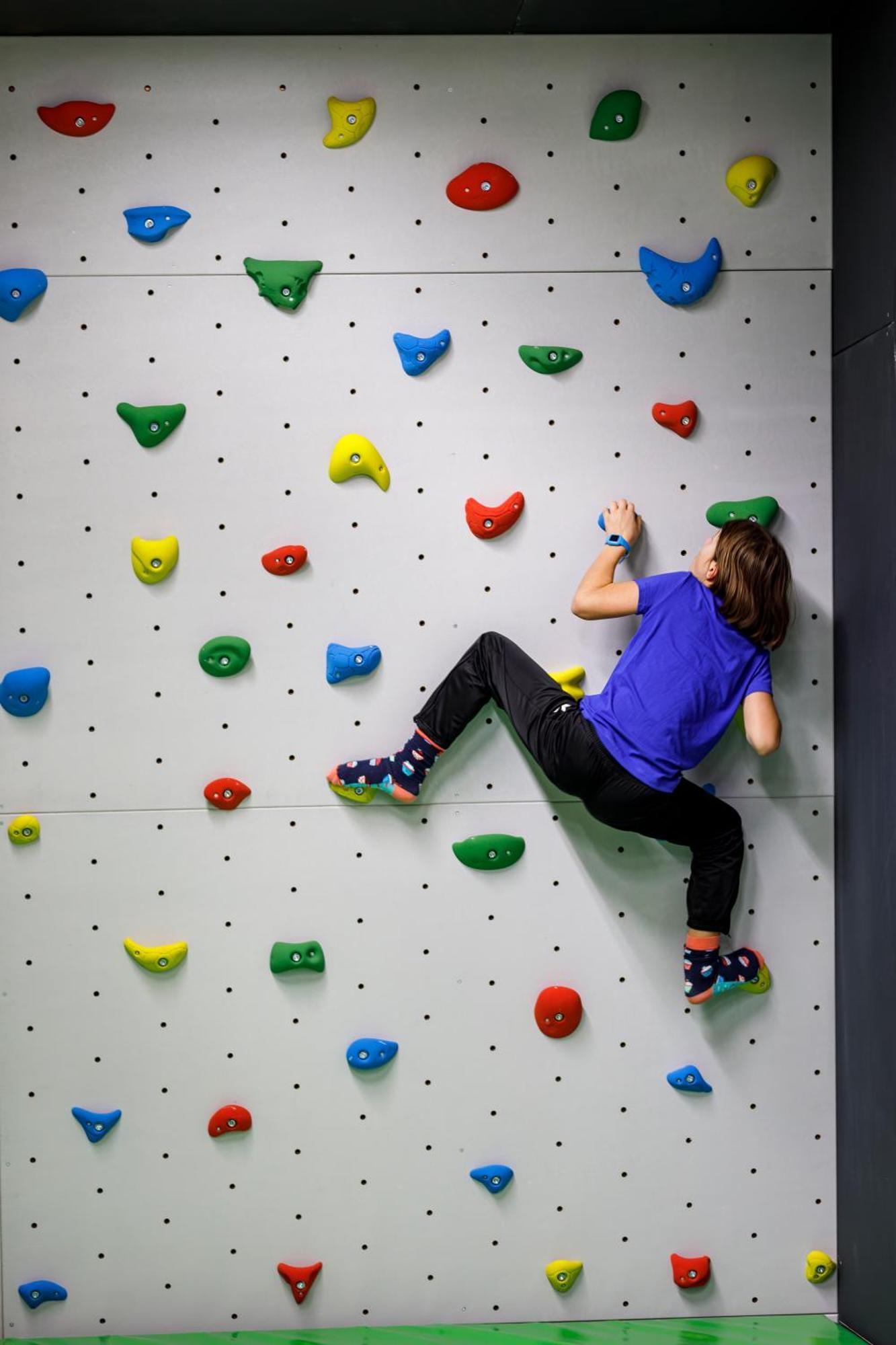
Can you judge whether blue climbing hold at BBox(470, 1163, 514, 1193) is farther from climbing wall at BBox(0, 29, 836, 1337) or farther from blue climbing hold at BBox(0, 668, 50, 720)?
blue climbing hold at BBox(0, 668, 50, 720)

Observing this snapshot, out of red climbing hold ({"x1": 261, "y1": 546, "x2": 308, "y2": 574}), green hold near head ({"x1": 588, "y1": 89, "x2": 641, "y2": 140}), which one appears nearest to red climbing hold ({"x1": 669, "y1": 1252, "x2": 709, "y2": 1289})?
red climbing hold ({"x1": 261, "y1": 546, "x2": 308, "y2": 574})

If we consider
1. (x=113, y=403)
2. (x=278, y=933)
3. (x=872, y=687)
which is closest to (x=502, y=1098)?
(x=278, y=933)

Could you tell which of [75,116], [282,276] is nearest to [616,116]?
[282,276]

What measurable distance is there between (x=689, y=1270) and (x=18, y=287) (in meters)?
2.47

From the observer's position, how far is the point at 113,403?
2363mm

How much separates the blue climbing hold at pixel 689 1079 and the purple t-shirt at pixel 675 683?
630 millimetres

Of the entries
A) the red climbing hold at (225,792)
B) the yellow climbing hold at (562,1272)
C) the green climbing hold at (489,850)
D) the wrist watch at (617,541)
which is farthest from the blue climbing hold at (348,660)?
the yellow climbing hold at (562,1272)

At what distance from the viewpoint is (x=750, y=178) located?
236 cm

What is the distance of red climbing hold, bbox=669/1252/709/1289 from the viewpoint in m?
2.43

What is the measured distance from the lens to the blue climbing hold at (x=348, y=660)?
237 centimetres

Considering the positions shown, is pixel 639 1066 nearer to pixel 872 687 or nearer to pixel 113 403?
pixel 872 687

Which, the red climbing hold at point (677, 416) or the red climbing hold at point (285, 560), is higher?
the red climbing hold at point (677, 416)

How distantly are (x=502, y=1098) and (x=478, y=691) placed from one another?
868 millimetres

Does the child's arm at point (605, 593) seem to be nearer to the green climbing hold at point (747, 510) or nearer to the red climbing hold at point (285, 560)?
the green climbing hold at point (747, 510)
